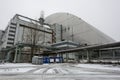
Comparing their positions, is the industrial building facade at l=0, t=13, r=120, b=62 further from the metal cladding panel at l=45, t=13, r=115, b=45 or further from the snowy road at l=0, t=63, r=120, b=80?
the snowy road at l=0, t=63, r=120, b=80

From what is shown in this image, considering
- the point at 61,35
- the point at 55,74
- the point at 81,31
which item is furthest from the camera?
the point at 61,35

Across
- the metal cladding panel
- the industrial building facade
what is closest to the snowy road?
the industrial building facade

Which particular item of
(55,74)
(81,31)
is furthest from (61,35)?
(55,74)

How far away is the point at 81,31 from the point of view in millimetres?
98625

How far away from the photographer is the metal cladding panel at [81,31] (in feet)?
308

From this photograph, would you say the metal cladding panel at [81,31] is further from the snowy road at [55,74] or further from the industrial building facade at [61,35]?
the snowy road at [55,74]

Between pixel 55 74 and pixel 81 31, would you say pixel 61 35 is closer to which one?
pixel 81 31

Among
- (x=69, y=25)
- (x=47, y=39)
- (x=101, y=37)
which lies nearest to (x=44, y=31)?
(x=47, y=39)

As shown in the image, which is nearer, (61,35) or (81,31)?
(81,31)

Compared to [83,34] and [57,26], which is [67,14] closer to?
[57,26]

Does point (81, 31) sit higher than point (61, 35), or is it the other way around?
point (81, 31)

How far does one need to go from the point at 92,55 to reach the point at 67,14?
2437 inches

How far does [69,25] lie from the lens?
10581cm

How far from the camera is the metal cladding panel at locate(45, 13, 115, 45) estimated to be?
93.8 m
